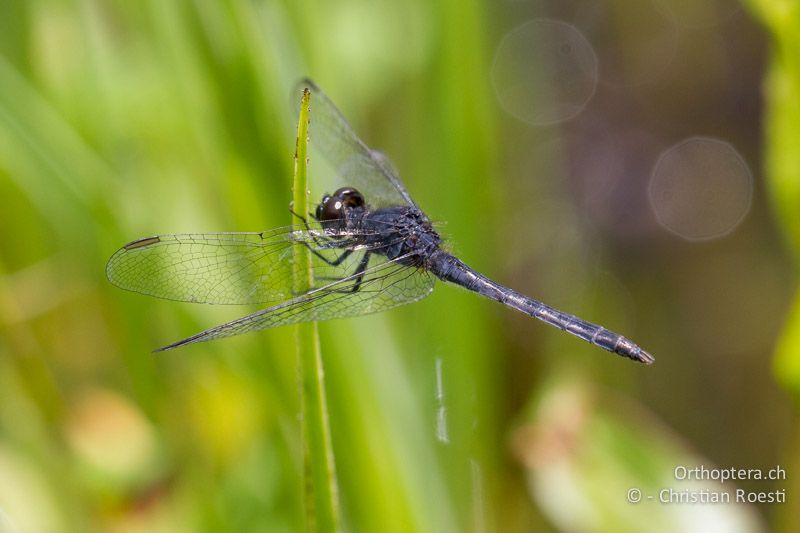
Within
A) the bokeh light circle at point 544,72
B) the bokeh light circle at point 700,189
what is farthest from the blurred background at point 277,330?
the bokeh light circle at point 700,189

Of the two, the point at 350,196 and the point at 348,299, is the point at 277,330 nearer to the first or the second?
the point at 348,299

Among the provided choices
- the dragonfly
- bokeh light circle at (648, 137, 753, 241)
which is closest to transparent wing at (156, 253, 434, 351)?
the dragonfly

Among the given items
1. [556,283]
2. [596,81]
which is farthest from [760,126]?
[556,283]

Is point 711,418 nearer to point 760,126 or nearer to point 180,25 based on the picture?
point 760,126

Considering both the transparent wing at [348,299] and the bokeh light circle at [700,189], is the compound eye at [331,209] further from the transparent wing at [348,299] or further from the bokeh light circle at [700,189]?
the bokeh light circle at [700,189]

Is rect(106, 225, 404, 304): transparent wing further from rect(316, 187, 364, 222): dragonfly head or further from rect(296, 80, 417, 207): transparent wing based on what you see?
rect(296, 80, 417, 207): transparent wing

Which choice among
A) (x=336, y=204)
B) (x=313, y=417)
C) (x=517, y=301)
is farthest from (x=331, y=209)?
(x=313, y=417)
